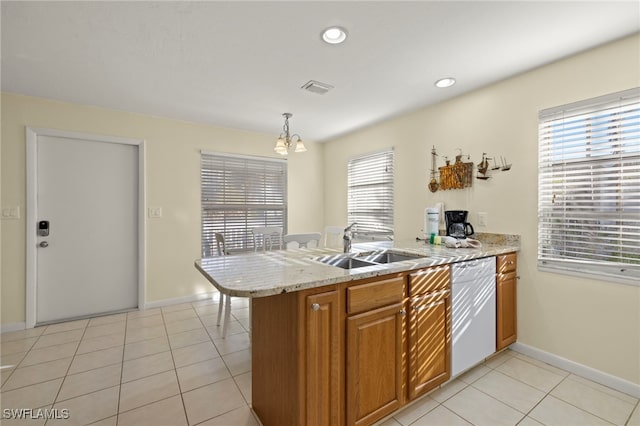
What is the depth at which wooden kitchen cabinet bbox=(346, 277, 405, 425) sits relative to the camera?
1.46 meters

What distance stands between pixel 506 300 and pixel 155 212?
12.6 ft

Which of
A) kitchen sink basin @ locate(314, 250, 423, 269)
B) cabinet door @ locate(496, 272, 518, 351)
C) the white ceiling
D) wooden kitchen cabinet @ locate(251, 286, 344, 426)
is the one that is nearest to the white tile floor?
cabinet door @ locate(496, 272, 518, 351)

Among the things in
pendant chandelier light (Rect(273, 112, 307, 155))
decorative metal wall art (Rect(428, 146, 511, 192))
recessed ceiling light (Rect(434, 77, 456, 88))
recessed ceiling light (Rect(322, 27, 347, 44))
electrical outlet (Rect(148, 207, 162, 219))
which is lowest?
electrical outlet (Rect(148, 207, 162, 219))

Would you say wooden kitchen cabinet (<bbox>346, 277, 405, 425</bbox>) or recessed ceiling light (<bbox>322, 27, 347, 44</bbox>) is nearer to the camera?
wooden kitchen cabinet (<bbox>346, 277, 405, 425</bbox>)

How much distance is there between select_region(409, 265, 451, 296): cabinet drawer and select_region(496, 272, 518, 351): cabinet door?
2.29 feet

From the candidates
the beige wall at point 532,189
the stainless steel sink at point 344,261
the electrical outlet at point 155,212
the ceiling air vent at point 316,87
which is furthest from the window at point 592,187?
the electrical outlet at point 155,212

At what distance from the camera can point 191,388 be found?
1991 millimetres

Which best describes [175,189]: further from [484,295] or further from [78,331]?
[484,295]

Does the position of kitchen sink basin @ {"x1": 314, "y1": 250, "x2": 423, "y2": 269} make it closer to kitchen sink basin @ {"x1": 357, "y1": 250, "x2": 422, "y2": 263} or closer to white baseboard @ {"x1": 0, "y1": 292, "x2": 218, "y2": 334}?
kitchen sink basin @ {"x1": 357, "y1": 250, "x2": 422, "y2": 263}

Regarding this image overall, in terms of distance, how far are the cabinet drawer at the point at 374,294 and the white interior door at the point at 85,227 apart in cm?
314

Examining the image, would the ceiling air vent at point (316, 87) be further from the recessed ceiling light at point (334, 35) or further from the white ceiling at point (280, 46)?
the recessed ceiling light at point (334, 35)

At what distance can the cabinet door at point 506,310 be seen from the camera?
7.44 feet

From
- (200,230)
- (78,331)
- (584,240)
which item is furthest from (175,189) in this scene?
(584,240)

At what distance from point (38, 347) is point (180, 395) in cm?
170
